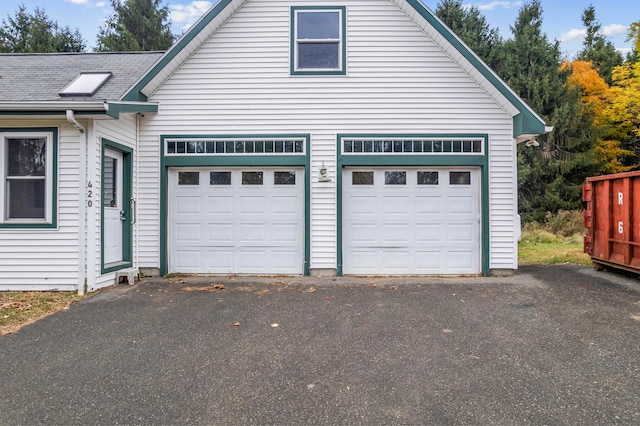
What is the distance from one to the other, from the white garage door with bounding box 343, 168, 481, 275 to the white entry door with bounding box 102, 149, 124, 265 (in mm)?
4400

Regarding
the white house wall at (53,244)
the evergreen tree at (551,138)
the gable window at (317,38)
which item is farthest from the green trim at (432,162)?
the evergreen tree at (551,138)

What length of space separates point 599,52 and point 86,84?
28110mm

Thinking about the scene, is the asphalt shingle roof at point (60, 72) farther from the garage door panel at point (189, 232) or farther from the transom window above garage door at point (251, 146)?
the garage door panel at point (189, 232)

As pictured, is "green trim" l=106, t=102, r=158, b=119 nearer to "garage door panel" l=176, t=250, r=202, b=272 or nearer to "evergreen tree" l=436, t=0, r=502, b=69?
"garage door panel" l=176, t=250, r=202, b=272

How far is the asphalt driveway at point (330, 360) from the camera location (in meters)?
2.75

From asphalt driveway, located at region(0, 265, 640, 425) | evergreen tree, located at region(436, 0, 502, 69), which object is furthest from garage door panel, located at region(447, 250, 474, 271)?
evergreen tree, located at region(436, 0, 502, 69)

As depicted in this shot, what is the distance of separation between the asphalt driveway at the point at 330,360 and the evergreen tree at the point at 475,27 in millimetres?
20527

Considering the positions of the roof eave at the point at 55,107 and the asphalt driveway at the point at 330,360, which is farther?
the roof eave at the point at 55,107

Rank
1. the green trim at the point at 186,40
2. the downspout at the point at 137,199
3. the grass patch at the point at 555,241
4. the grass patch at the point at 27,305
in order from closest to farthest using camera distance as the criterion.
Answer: the grass patch at the point at 27,305 → the green trim at the point at 186,40 → the downspout at the point at 137,199 → the grass patch at the point at 555,241

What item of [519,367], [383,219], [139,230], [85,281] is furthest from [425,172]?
[85,281]

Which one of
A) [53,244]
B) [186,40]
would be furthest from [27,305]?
[186,40]

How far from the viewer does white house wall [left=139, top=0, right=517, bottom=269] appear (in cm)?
768

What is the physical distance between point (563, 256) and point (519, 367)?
8.19 m

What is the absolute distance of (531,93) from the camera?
66.9 ft
